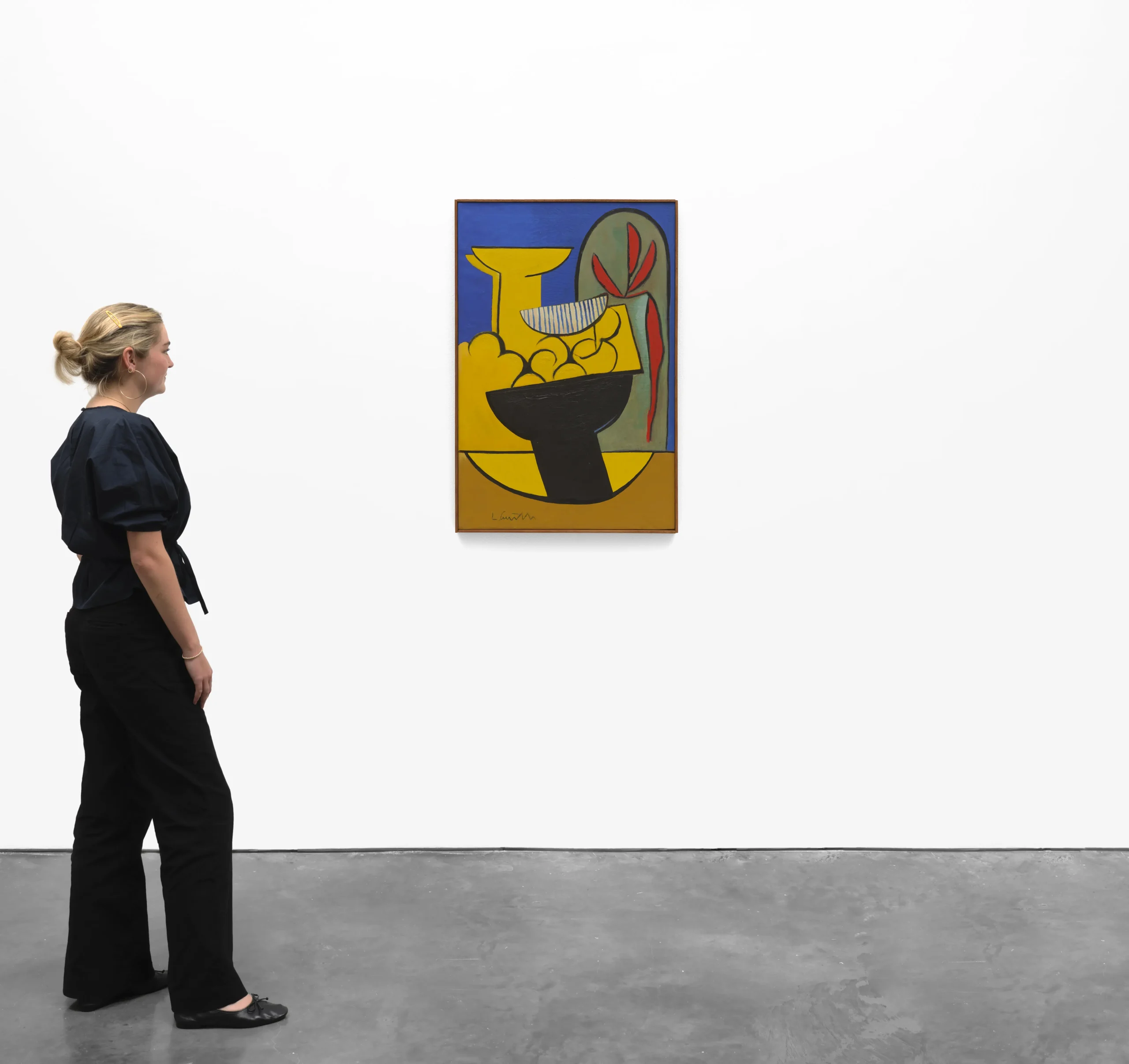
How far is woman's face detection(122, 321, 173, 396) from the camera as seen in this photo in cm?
216

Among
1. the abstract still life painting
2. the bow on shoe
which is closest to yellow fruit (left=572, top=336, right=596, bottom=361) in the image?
the abstract still life painting

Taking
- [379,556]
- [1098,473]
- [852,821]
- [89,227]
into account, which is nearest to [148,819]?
[379,556]

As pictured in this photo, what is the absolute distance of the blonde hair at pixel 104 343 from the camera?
214cm

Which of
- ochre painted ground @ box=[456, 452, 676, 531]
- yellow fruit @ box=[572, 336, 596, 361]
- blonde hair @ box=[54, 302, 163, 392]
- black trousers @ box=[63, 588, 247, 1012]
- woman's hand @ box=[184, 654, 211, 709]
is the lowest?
black trousers @ box=[63, 588, 247, 1012]

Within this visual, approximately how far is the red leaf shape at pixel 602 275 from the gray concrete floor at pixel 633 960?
1629 millimetres

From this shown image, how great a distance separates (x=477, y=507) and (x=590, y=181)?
977 mm

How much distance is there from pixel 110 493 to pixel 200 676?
405 millimetres

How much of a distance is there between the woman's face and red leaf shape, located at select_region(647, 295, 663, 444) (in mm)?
1360

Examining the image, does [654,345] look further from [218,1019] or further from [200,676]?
[218,1019]

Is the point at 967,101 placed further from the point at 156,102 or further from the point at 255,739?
the point at 255,739

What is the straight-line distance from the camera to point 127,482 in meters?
2.06

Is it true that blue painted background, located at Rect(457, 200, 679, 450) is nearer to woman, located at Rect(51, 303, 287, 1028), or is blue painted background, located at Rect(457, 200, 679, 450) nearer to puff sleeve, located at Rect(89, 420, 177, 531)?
woman, located at Rect(51, 303, 287, 1028)

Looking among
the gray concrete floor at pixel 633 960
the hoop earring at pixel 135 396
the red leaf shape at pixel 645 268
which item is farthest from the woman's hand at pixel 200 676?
the red leaf shape at pixel 645 268

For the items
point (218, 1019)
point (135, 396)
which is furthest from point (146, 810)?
point (135, 396)
